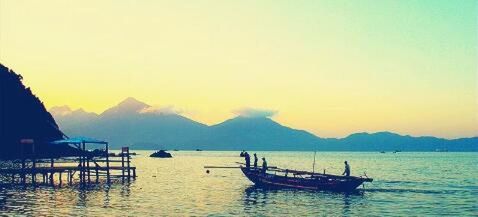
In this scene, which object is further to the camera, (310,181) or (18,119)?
(18,119)

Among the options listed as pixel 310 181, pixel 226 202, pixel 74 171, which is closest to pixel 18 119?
pixel 74 171

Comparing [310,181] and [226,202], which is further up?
[310,181]

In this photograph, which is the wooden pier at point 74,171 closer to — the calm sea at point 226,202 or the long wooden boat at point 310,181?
the calm sea at point 226,202

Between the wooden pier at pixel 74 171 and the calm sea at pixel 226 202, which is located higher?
the wooden pier at pixel 74 171

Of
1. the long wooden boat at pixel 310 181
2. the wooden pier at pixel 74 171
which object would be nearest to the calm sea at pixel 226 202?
the long wooden boat at pixel 310 181

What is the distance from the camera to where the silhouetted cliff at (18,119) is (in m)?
105

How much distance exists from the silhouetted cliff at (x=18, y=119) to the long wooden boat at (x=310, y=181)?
191 ft

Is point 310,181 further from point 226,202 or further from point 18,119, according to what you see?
point 18,119

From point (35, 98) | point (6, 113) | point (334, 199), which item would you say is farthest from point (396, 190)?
point (35, 98)

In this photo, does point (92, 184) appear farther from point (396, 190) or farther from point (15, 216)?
point (396, 190)

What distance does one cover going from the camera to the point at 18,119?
106938 mm

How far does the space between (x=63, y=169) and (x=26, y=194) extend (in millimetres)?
10651

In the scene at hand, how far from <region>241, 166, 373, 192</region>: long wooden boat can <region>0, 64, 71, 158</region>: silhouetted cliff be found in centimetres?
5824

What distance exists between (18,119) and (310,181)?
239 ft
